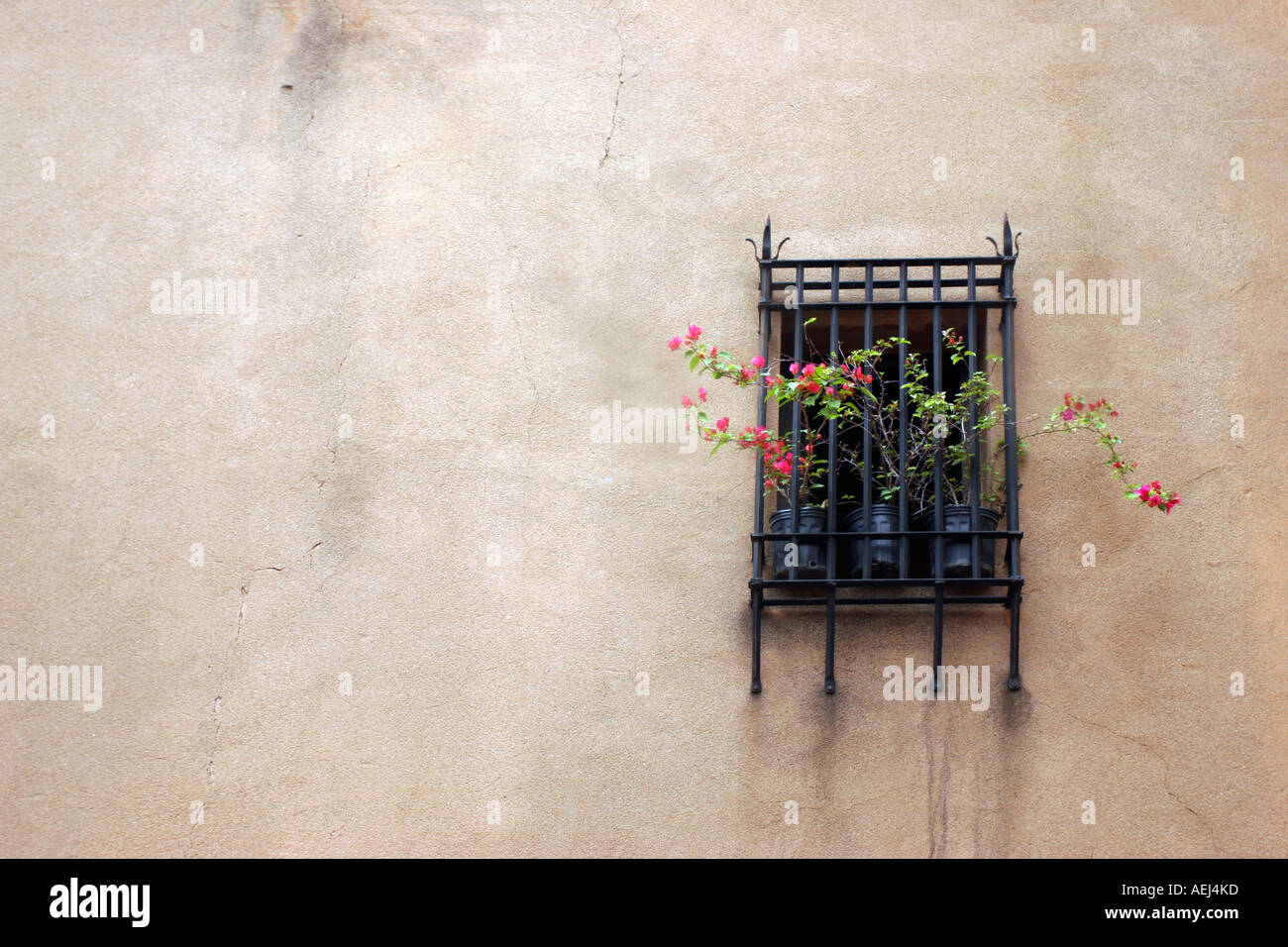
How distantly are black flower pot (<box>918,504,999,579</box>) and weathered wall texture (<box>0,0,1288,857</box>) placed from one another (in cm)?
22

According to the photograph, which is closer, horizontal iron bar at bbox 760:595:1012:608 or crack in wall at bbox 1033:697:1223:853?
crack in wall at bbox 1033:697:1223:853

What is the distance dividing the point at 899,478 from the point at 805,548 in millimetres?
460

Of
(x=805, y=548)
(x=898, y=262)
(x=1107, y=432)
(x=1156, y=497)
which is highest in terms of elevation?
(x=898, y=262)

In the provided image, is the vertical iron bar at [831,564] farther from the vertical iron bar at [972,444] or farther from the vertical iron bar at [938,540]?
the vertical iron bar at [972,444]

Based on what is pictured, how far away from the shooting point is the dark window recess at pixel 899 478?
4910mm

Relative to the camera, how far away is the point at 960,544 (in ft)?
16.1

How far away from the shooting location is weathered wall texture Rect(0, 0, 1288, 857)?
4.90 meters

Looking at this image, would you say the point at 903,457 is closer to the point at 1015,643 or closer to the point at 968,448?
the point at 968,448

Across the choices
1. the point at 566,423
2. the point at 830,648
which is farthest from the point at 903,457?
the point at 566,423

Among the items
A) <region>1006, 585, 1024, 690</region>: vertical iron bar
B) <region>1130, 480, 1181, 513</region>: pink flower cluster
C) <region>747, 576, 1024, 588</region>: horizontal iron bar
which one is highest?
<region>1130, 480, 1181, 513</region>: pink flower cluster
